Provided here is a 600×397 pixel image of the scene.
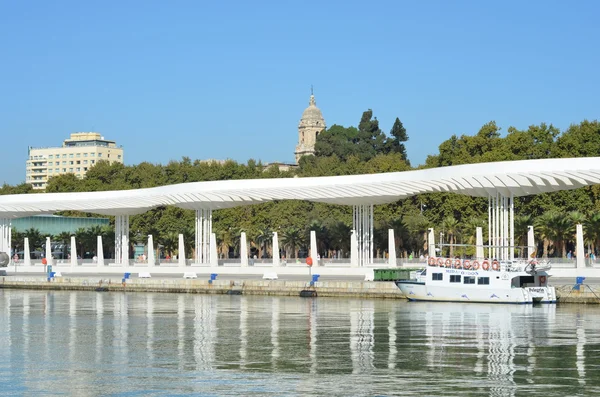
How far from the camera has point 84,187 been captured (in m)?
118

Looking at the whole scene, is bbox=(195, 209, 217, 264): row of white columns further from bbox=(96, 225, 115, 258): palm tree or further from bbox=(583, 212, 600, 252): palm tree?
bbox=(583, 212, 600, 252): palm tree

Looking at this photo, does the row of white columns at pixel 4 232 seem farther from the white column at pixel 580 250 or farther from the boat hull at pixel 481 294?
the white column at pixel 580 250

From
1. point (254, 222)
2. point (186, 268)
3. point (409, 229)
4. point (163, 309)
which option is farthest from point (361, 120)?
point (163, 309)

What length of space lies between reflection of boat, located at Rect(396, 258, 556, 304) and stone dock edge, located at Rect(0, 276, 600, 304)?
1.53m

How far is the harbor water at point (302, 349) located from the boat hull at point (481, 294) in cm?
75

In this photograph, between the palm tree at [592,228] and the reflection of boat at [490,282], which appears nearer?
the reflection of boat at [490,282]

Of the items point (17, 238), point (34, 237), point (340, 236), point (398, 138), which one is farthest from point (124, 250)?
point (398, 138)

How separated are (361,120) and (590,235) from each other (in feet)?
303

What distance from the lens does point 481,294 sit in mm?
49844

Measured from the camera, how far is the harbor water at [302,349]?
1075 inches

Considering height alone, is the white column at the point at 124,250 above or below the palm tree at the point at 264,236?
below

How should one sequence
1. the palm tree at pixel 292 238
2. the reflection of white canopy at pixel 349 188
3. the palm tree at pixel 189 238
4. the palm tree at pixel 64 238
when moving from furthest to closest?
the palm tree at pixel 64 238
the palm tree at pixel 189 238
the palm tree at pixel 292 238
the reflection of white canopy at pixel 349 188

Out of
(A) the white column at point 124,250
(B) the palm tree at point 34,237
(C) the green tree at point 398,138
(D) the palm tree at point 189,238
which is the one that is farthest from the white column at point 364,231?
(C) the green tree at point 398,138

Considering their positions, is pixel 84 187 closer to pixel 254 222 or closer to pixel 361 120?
pixel 254 222
